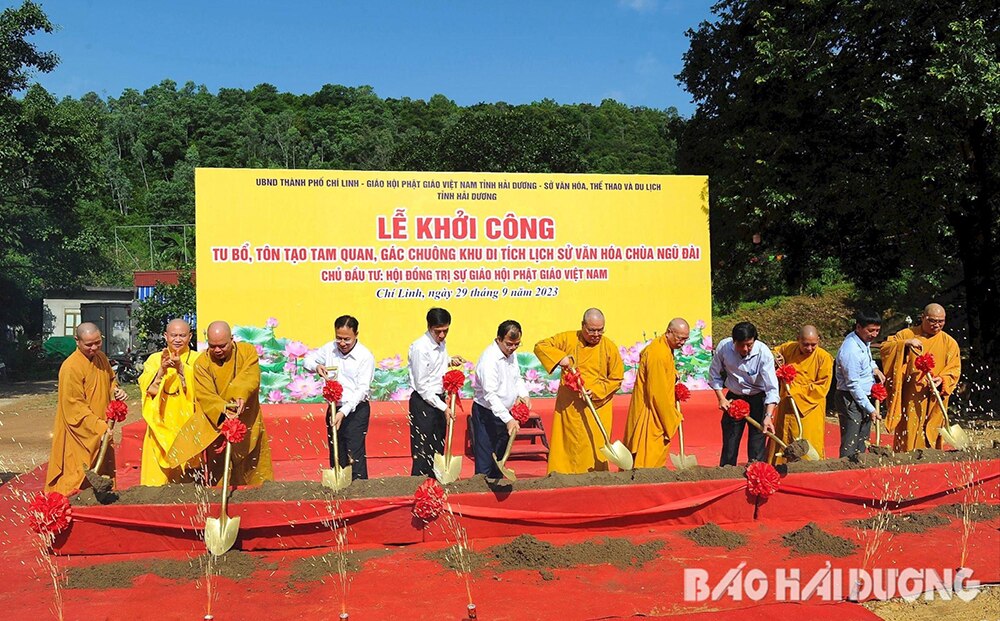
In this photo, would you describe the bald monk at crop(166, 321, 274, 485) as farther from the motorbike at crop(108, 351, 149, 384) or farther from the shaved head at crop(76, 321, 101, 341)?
the motorbike at crop(108, 351, 149, 384)

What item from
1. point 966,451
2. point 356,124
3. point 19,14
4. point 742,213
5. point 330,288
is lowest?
point 966,451

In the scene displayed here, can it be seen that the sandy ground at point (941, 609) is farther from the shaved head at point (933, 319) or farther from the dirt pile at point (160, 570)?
the dirt pile at point (160, 570)

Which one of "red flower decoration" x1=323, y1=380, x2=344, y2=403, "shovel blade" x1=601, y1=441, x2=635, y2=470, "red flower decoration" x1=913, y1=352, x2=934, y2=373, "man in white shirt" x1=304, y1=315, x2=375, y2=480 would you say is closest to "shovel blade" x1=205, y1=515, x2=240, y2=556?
"red flower decoration" x1=323, y1=380, x2=344, y2=403

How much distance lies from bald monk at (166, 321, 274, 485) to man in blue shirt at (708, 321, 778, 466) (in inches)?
148

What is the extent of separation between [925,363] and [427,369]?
172 inches

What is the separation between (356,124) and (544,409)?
1797 inches

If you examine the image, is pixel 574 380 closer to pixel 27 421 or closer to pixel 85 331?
pixel 85 331

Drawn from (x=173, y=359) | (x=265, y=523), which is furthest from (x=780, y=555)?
(x=173, y=359)

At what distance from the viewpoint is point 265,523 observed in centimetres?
527

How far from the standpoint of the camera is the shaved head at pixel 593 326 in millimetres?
6559

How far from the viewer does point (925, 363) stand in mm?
7051

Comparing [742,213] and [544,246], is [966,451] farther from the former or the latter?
[742,213]

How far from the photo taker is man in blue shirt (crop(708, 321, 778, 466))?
22.0ft

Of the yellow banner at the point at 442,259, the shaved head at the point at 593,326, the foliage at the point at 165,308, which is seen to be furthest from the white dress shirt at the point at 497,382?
the foliage at the point at 165,308
